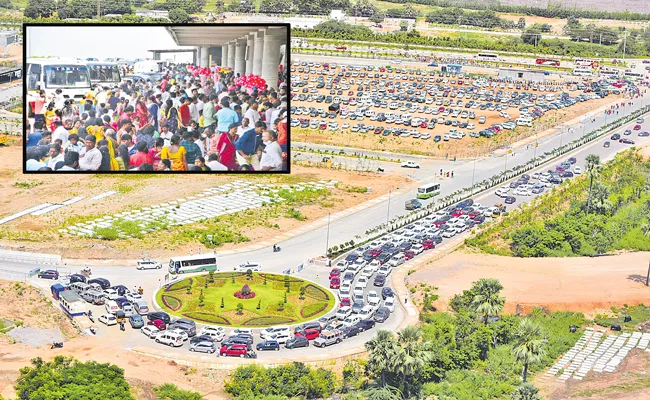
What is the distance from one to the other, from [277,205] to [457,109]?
51.9 metres

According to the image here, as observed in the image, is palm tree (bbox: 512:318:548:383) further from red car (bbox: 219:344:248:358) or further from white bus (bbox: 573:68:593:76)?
white bus (bbox: 573:68:593:76)

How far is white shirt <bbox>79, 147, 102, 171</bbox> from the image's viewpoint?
50.9 meters

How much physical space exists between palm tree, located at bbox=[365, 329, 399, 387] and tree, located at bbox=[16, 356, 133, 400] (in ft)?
38.6

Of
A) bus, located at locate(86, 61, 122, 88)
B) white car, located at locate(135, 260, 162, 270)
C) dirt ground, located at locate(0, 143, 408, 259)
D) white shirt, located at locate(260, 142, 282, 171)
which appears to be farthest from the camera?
dirt ground, located at locate(0, 143, 408, 259)

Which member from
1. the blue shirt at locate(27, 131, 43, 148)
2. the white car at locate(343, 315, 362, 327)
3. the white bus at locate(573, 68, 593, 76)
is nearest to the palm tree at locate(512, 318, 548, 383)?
the white car at locate(343, 315, 362, 327)

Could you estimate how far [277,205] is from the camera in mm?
87500

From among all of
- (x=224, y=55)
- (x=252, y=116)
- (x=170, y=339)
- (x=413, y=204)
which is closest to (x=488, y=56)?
(x=413, y=204)

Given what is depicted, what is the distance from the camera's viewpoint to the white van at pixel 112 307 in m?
61.6

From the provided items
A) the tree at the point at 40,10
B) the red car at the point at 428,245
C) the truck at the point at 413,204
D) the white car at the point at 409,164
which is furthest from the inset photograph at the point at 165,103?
the tree at the point at 40,10

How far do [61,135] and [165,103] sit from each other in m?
5.31

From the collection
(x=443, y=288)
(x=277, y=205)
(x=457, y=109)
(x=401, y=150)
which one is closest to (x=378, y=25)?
(x=457, y=109)

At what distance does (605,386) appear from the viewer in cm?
5569

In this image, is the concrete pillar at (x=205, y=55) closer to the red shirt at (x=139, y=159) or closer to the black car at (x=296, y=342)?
the red shirt at (x=139, y=159)

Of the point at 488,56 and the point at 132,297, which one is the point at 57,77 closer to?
the point at 132,297
